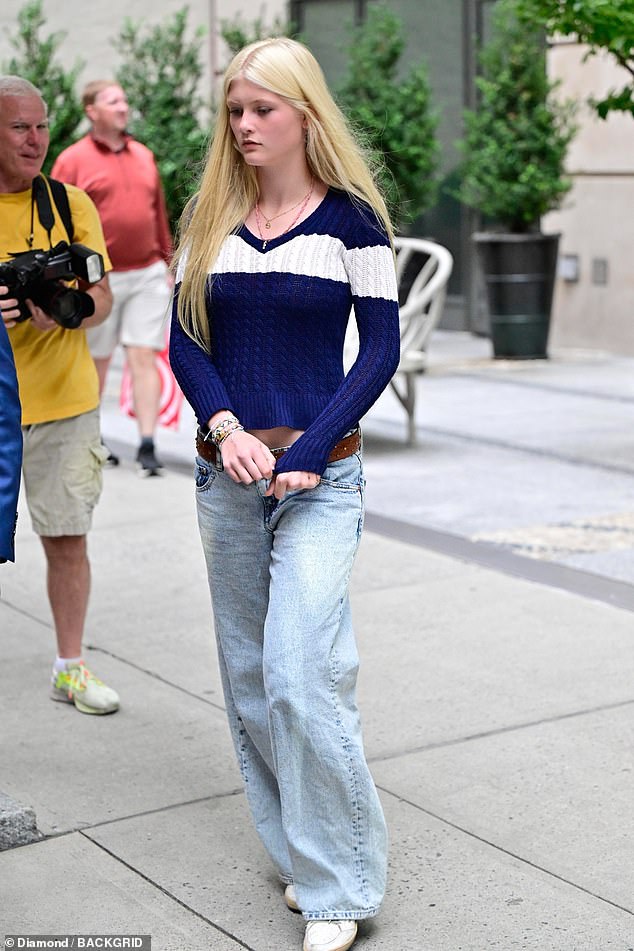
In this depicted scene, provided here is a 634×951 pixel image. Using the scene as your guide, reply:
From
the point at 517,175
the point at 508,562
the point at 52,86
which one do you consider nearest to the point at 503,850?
the point at 508,562

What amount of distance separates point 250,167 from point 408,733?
1909 millimetres

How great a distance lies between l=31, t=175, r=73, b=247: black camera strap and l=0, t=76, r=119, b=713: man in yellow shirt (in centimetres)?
1

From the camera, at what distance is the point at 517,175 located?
1243 cm

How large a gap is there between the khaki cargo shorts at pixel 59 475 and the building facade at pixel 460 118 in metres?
8.11

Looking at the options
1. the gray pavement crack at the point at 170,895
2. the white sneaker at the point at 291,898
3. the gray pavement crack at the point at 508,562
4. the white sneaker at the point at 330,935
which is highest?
the white sneaker at the point at 330,935

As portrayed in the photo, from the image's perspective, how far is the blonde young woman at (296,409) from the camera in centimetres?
320

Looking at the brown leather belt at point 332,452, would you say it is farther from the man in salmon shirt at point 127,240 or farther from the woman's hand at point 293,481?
the man in salmon shirt at point 127,240

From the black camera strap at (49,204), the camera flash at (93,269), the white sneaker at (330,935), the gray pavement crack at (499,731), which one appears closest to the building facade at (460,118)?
the black camera strap at (49,204)

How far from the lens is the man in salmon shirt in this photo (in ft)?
27.6

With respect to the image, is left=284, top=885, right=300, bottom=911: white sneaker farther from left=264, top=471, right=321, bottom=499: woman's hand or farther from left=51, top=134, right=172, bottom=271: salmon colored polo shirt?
left=51, top=134, right=172, bottom=271: salmon colored polo shirt

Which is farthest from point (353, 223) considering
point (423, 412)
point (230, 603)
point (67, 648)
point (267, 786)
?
point (423, 412)

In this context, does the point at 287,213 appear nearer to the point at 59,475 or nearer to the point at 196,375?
the point at 196,375

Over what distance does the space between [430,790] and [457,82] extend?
12.1 meters

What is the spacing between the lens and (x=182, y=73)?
12.1m
